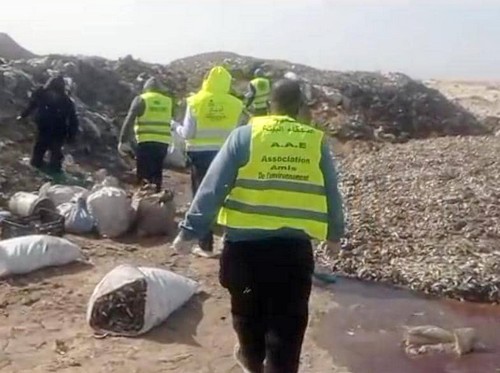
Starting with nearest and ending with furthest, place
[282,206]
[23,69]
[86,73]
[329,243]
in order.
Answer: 1. [282,206]
2. [329,243]
3. [23,69]
4. [86,73]

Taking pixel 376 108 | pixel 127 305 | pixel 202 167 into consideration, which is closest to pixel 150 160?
pixel 202 167

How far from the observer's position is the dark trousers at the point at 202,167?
27.5 ft

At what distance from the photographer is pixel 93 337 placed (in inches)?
246

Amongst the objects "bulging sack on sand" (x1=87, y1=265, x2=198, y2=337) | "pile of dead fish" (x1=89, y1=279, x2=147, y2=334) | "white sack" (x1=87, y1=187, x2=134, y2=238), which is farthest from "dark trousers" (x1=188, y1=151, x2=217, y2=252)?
"pile of dead fish" (x1=89, y1=279, x2=147, y2=334)

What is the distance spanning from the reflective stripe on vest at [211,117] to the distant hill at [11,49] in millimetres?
15974

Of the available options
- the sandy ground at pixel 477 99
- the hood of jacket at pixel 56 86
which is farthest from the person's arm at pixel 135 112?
the sandy ground at pixel 477 99

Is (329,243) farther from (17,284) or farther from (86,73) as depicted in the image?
(86,73)

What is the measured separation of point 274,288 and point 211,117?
3.93m

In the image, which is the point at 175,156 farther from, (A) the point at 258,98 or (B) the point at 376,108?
(B) the point at 376,108

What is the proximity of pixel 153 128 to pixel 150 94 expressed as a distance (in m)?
0.35

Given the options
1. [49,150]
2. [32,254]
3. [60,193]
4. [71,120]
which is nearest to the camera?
[32,254]

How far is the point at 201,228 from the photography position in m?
4.53

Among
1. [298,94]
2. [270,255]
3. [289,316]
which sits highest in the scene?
[298,94]

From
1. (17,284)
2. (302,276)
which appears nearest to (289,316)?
(302,276)
